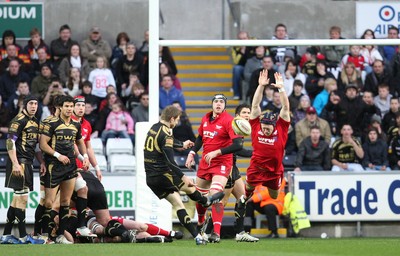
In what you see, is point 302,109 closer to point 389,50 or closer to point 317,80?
point 317,80

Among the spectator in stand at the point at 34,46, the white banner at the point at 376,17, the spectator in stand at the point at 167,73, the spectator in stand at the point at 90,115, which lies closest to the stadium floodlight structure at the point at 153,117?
the spectator in stand at the point at 90,115

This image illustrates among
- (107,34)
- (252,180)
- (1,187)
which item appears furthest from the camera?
(107,34)

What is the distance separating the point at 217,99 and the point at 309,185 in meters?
4.12

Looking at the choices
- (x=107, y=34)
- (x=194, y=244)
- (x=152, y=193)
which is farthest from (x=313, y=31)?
(x=194, y=244)

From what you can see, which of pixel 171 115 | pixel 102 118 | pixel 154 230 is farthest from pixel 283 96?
pixel 102 118

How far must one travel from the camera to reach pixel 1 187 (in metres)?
21.1

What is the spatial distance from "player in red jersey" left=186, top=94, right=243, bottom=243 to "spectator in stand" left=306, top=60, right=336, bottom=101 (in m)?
6.41

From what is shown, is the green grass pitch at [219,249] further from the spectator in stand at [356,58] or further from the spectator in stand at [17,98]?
the spectator in stand at [356,58]

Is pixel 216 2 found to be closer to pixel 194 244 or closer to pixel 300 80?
pixel 300 80

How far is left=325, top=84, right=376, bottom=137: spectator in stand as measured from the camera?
23.8 meters

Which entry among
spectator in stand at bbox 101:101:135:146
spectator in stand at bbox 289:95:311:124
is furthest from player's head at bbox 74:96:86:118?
spectator in stand at bbox 289:95:311:124

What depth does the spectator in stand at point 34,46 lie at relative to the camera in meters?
24.8

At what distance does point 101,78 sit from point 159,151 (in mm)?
6947

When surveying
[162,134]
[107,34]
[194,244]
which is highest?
[107,34]
